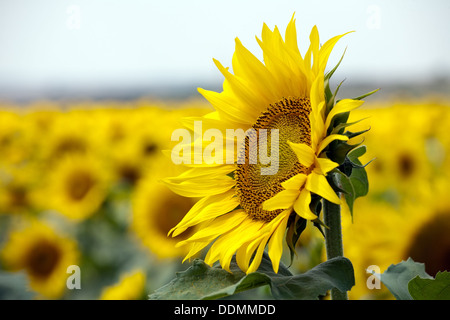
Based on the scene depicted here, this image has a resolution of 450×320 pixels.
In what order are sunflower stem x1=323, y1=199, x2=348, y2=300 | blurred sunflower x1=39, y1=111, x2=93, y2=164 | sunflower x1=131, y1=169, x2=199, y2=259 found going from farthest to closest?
blurred sunflower x1=39, y1=111, x2=93, y2=164 < sunflower x1=131, y1=169, x2=199, y2=259 < sunflower stem x1=323, y1=199, x2=348, y2=300

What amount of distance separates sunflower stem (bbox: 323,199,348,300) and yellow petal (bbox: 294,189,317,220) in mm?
74

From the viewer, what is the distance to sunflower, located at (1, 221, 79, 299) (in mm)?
2090

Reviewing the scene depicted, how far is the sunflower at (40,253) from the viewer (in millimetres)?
2090

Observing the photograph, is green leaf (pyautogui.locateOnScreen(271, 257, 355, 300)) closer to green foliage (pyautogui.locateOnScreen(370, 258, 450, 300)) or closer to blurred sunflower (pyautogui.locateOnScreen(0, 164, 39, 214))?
green foliage (pyautogui.locateOnScreen(370, 258, 450, 300))

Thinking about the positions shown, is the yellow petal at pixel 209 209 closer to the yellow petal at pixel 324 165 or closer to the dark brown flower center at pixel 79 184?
the yellow petal at pixel 324 165

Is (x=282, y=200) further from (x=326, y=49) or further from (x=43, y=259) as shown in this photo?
(x=43, y=259)

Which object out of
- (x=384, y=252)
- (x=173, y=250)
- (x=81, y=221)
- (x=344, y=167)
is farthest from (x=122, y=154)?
(x=344, y=167)

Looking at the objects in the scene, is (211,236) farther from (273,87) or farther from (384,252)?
(384,252)

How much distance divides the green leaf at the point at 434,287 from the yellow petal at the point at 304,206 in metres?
0.21

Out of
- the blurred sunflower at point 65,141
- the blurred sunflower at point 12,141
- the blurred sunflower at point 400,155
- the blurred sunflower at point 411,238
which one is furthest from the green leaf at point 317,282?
the blurred sunflower at point 12,141

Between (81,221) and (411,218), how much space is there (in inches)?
55.9

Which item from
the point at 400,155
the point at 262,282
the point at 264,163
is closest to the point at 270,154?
the point at 264,163

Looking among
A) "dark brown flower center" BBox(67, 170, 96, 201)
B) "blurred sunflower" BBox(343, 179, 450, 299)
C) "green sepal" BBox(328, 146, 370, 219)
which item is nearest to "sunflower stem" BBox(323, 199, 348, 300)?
"green sepal" BBox(328, 146, 370, 219)

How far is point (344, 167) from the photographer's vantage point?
75cm
